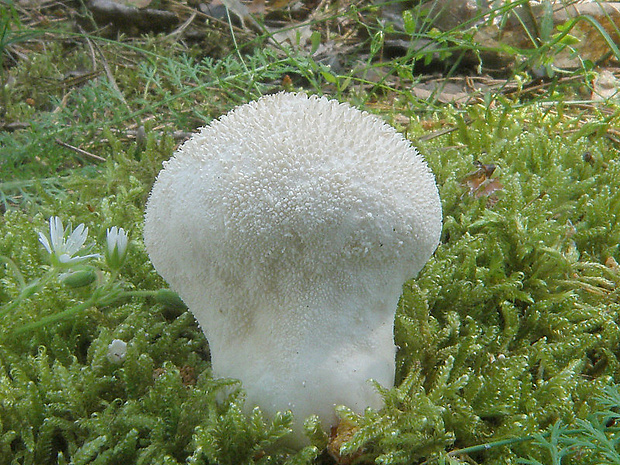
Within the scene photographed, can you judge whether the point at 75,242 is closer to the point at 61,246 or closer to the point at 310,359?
the point at 61,246

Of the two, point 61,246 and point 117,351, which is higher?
point 61,246

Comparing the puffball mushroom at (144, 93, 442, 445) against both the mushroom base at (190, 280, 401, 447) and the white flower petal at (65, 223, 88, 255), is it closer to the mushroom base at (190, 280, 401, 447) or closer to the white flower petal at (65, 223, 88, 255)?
the mushroom base at (190, 280, 401, 447)

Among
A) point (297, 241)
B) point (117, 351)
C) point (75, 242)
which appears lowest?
point (117, 351)

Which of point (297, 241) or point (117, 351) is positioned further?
point (117, 351)

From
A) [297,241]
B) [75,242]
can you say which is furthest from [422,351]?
[75,242]

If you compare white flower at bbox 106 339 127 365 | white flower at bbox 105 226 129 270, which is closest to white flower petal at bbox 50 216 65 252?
white flower at bbox 105 226 129 270

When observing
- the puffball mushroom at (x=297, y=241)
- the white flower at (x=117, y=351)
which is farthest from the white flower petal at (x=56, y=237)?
the white flower at (x=117, y=351)

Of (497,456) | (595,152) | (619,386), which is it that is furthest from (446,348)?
(595,152)
